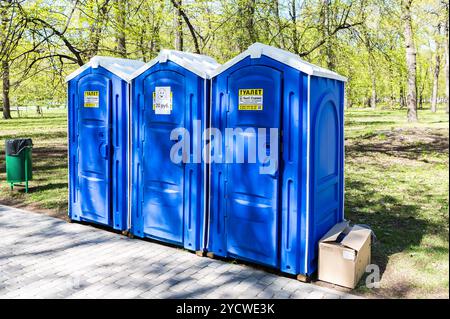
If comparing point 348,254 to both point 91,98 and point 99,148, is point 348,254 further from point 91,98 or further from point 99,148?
point 91,98

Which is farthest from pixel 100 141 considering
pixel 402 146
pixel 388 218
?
pixel 402 146

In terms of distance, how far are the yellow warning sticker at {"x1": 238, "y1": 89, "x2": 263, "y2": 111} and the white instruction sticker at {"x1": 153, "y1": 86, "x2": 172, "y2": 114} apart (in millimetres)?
963

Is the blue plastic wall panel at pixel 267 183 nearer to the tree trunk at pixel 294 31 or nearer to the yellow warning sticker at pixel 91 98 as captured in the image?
the yellow warning sticker at pixel 91 98

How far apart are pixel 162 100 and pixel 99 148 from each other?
1.33 metres

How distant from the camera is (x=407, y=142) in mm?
15398

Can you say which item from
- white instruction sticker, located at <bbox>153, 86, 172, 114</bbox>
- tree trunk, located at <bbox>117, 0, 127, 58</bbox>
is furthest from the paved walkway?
tree trunk, located at <bbox>117, 0, 127, 58</bbox>

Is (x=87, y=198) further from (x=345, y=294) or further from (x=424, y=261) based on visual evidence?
(x=424, y=261)

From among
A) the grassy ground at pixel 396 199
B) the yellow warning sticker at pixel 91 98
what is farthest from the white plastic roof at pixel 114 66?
the grassy ground at pixel 396 199

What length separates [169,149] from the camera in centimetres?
501

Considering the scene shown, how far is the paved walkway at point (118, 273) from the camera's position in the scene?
3.89 meters

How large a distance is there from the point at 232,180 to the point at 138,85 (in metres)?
1.73

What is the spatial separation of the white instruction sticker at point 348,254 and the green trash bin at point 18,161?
253 inches

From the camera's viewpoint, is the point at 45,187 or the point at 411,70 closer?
the point at 45,187

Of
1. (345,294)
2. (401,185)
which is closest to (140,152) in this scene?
(345,294)
